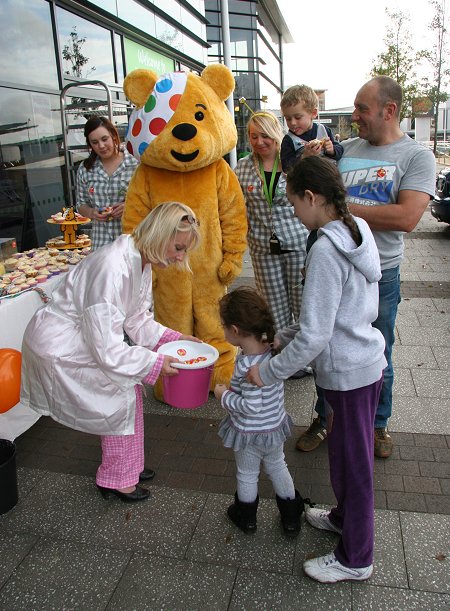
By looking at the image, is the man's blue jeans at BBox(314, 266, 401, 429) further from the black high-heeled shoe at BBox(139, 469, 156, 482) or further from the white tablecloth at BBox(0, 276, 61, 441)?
the white tablecloth at BBox(0, 276, 61, 441)

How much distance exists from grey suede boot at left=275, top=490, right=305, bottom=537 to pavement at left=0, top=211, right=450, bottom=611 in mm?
50

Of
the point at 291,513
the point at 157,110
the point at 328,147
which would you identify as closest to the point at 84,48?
the point at 157,110

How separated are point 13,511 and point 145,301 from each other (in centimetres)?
139

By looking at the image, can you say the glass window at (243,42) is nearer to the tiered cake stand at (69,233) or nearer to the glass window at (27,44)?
the glass window at (27,44)

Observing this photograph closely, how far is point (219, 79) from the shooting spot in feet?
12.7

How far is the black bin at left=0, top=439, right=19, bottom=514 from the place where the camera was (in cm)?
286

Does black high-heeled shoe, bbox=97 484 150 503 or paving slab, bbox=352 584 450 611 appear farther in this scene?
black high-heeled shoe, bbox=97 484 150 503

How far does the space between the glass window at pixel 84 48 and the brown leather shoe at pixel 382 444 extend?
744 cm

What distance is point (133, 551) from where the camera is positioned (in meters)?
2.61

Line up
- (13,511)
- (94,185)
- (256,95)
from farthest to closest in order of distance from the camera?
(256,95), (94,185), (13,511)

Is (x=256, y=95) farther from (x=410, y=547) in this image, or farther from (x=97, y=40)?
(x=410, y=547)

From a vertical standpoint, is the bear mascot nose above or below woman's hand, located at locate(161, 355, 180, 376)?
above

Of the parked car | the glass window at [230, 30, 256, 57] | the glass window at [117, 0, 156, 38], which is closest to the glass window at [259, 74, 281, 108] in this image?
the glass window at [230, 30, 256, 57]

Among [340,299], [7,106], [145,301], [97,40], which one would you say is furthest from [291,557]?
[97,40]
